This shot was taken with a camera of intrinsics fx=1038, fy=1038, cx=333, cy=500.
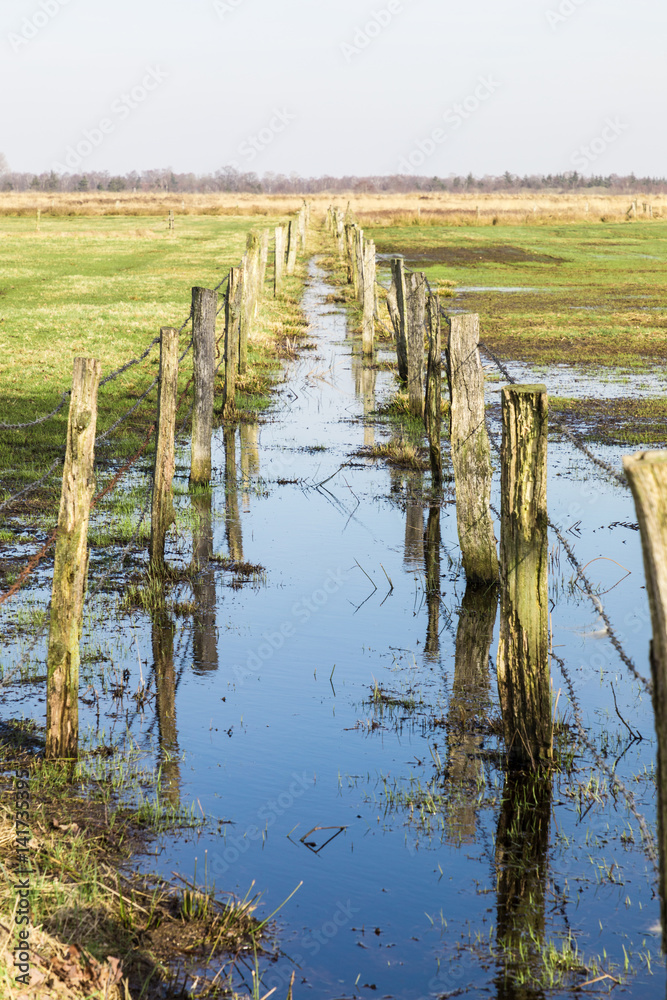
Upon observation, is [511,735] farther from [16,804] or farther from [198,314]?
[198,314]

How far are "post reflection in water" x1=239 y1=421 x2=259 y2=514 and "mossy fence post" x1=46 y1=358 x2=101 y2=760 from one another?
485cm

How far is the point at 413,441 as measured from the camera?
41.3 feet

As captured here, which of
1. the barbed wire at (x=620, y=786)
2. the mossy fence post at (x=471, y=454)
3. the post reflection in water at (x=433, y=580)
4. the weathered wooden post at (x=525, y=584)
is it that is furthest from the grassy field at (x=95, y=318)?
the barbed wire at (x=620, y=786)

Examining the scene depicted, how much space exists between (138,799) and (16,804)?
59cm

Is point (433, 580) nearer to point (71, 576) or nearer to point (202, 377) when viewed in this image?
point (202, 377)

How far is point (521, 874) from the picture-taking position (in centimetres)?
439

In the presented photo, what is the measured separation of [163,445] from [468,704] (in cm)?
334

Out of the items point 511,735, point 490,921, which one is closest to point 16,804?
point 490,921

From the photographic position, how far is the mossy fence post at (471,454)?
25.2 ft

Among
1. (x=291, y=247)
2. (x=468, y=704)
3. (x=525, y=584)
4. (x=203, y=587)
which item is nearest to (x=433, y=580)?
(x=203, y=587)

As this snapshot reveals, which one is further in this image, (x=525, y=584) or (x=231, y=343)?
(x=231, y=343)

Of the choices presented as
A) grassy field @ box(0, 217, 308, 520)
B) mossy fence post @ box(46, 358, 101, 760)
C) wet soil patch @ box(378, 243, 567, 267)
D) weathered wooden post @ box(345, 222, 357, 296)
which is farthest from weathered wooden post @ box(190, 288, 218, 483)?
wet soil patch @ box(378, 243, 567, 267)

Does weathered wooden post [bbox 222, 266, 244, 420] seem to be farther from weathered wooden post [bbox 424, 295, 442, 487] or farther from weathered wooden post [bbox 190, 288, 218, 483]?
weathered wooden post [bbox 424, 295, 442, 487]

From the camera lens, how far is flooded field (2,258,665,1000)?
3.94 metres
